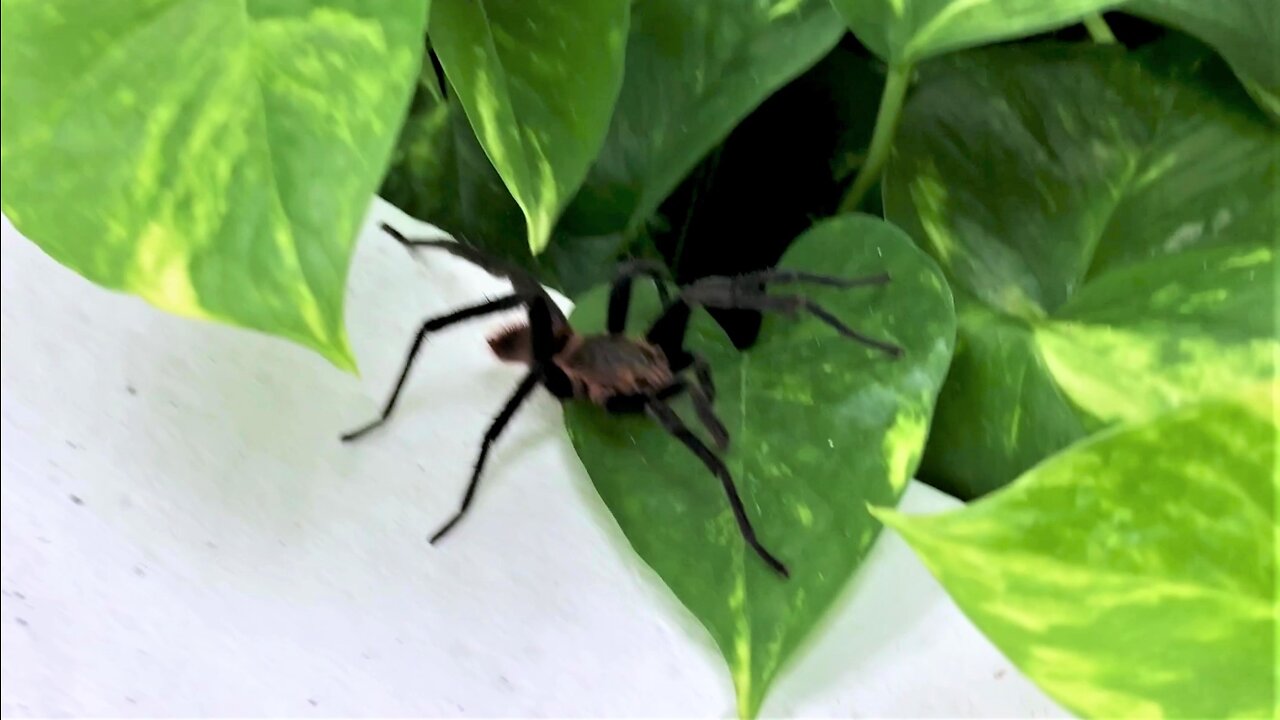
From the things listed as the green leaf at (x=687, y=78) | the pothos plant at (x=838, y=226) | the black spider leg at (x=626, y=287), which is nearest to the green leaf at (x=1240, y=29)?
the pothos plant at (x=838, y=226)

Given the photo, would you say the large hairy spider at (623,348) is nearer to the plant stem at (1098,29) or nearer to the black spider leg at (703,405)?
the black spider leg at (703,405)

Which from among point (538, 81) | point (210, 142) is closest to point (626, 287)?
point (538, 81)

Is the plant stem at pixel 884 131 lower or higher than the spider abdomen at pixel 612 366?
higher

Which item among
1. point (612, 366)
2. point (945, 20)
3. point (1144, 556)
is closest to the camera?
point (1144, 556)

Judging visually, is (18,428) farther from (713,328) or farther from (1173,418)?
(1173,418)

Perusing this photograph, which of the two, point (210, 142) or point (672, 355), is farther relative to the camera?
→ point (672, 355)

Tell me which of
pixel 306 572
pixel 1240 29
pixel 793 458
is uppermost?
pixel 1240 29

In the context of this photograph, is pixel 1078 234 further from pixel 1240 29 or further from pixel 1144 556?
pixel 1144 556
